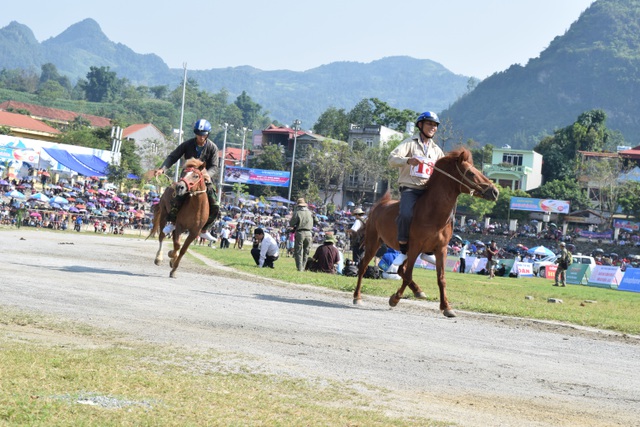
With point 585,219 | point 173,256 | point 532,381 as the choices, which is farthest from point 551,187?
point 532,381

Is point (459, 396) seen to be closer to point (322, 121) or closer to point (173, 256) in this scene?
point (173, 256)

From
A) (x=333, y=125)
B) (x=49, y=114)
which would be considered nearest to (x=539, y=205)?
(x=333, y=125)

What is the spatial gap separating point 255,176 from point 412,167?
314ft

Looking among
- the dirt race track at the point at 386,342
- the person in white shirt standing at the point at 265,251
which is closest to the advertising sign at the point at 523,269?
the person in white shirt standing at the point at 265,251

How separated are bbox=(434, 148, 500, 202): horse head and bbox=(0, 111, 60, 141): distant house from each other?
387 ft

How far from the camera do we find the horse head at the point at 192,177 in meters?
16.3

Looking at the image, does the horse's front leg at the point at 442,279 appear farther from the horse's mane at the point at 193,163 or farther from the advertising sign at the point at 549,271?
the advertising sign at the point at 549,271

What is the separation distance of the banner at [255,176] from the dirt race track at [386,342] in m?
90.5

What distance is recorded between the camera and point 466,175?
13234mm

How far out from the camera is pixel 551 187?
367ft

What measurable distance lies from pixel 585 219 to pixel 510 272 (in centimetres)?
5952

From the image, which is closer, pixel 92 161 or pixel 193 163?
pixel 193 163

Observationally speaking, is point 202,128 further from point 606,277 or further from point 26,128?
point 26,128

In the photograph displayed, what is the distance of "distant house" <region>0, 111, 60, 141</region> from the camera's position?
125562mm
